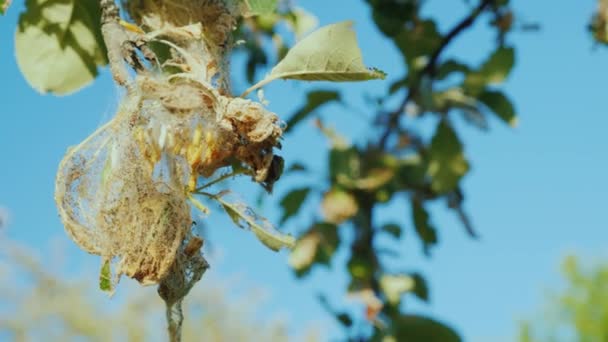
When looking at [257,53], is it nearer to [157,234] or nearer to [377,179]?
[377,179]

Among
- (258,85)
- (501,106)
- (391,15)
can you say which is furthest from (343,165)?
(258,85)

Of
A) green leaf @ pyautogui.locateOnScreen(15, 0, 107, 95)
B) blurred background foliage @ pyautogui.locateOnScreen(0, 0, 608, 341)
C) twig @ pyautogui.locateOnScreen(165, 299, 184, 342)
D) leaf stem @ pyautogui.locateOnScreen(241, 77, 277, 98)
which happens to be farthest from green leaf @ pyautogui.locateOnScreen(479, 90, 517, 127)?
twig @ pyautogui.locateOnScreen(165, 299, 184, 342)

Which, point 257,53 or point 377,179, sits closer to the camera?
point 257,53

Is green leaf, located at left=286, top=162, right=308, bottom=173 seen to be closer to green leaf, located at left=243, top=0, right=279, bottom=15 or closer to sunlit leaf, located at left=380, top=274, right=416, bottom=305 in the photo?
sunlit leaf, located at left=380, top=274, right=416, bottom=305

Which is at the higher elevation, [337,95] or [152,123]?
[337,95]

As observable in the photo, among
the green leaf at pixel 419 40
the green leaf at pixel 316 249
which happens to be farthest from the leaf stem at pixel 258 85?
the green leaf at pixel 316 249

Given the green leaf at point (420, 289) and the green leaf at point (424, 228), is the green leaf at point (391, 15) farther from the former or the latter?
the green leaf at point (420, 289)

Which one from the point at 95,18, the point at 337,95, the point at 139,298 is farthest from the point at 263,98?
the point at 139,298
